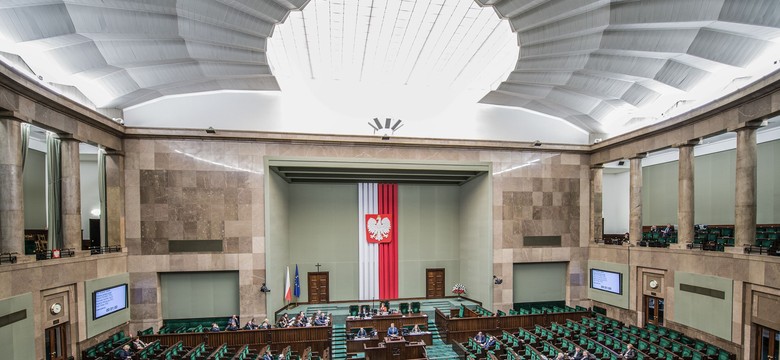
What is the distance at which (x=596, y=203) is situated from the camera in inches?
728

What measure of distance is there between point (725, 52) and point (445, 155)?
10.00 m

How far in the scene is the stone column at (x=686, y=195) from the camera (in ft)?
44.3

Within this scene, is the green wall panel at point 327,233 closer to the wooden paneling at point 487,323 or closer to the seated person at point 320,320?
the seated person at point 320,320

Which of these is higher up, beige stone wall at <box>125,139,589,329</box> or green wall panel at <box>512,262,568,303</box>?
beige stone wall at <box>125,139,589,329</box>

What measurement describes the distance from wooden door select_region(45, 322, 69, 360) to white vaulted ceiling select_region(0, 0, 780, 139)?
768cm

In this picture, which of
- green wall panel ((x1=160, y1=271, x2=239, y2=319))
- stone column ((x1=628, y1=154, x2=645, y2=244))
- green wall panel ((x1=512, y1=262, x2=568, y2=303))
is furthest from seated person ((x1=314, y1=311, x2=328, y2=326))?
stone column ((x1=628, y1=154, x2=645, y2=244))

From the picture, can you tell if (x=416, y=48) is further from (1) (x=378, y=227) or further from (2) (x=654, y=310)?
(2) (x=654, y=310)

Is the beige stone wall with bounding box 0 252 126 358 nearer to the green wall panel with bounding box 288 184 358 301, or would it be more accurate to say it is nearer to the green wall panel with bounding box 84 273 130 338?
the green wall panel with bounding box 84 273 130 338

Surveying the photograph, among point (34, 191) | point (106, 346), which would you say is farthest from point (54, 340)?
point (34, 191)

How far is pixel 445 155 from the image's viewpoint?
1766 centimetres

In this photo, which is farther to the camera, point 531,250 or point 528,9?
point 531,250

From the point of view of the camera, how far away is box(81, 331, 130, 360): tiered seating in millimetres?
11680

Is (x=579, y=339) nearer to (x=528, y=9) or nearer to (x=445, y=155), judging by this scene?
(x=445, y=155)

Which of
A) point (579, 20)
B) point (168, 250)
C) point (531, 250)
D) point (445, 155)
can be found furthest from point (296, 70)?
point (531, 250)
